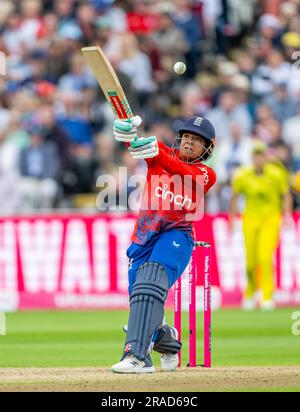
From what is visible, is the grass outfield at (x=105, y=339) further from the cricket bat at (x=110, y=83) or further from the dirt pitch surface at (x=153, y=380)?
the cricket bat at (x=110, y=83)

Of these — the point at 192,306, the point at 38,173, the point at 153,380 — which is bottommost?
the point at 153,380

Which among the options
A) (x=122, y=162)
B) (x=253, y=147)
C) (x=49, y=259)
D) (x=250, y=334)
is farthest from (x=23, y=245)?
(x=250, y=334)

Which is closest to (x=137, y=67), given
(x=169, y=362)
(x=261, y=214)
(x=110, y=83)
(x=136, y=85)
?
(x=136, y=85)

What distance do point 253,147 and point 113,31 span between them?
442 centimetres

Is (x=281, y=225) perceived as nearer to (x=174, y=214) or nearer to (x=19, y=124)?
(x=19, y=124)

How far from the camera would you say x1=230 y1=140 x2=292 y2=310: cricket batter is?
57.9 feet

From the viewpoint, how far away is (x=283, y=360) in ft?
36.4

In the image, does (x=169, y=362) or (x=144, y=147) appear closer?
(x=144, y=147)

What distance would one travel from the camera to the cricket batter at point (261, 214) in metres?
17.6

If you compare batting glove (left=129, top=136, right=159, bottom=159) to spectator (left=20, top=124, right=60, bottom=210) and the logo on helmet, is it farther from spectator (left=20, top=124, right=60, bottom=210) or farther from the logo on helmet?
spectator (left=20, top=124, right=60, bottom=210)

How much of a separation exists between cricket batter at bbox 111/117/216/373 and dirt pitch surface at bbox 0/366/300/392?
0.26 metres

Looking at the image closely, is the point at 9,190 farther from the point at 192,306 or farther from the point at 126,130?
the point at 126,130

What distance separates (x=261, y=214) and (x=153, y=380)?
31.1 feet

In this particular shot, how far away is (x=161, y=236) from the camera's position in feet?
29.9
